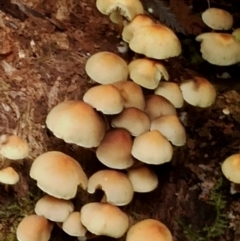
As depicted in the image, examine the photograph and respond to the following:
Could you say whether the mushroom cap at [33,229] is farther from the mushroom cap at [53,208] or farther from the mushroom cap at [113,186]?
the mushroom cap at [113,186]

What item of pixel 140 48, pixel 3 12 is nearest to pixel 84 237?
pixel 140 48

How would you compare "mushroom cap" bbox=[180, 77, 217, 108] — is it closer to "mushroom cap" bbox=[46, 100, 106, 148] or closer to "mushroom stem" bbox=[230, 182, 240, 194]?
"mushroom stem" bbox=[230, 182, 240, 194]

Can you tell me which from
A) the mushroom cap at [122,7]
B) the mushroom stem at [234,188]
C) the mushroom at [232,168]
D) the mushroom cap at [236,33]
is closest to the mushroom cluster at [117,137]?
the mushroom cap at [122,7]

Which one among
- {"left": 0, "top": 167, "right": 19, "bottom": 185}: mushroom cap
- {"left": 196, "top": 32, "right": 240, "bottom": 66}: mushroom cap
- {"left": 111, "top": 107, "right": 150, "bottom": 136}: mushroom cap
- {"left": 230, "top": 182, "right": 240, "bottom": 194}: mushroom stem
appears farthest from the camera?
{"left": 196, "top": 32, "right": 240, "bottom": 66}: mushroom cap

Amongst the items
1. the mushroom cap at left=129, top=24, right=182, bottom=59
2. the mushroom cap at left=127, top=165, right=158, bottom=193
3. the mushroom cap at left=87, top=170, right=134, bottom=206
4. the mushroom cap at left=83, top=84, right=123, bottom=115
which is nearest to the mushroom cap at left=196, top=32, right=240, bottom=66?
the mushroom cap at left=129, top=24, right=182, bottom=59

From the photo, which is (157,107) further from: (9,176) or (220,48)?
(9,176)

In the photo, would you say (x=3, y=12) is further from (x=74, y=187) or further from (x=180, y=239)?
(x=180, y=239)
